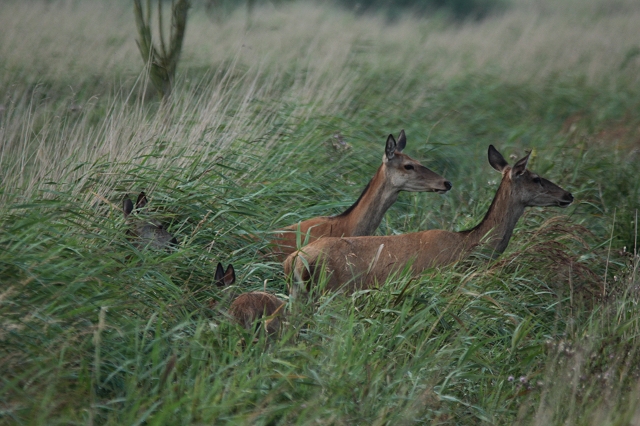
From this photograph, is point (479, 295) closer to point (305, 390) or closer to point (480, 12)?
point (305, 390)

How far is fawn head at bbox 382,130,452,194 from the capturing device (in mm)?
6488

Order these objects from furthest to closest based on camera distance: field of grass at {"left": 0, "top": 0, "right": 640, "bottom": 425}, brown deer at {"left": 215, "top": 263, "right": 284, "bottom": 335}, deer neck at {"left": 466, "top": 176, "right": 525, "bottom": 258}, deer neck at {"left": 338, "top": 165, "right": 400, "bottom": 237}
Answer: deer neck at {"left": 338, "top": 165, "right": 400, "bottom": 237}, deer neck at {"left": 466, "top": 176, "right": 525, "bottom": 258}, brown deer at {"left": 215, "top": 263, "right": 284, "bottom": 335}, field of grass at {"left": 0, "top": 0, "right": 640, "bottom": 425}

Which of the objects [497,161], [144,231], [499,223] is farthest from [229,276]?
[497,161]

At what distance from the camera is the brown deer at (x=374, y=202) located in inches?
230

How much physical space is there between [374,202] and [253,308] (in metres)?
2.21

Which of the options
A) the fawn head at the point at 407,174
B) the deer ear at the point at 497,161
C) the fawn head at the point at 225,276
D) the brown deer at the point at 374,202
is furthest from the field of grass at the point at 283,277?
the deer ear at the point at 497,161

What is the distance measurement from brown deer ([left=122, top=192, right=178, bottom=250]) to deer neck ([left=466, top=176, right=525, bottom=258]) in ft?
6.35

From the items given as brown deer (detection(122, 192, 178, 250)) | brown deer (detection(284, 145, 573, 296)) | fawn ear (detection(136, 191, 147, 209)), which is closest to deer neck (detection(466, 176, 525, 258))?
brown deer (detection(284, 145, 573, 296))

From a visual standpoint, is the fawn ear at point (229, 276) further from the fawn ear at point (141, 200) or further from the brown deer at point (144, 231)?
the fawn ear at point (141, 200)

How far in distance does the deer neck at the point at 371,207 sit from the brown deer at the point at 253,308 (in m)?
1.67

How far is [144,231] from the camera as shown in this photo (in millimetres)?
5055

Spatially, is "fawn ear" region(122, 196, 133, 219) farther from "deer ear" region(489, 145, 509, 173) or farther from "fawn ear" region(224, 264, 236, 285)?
"deer ear" region(489, 145, 509, 173)

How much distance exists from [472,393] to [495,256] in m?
1.61

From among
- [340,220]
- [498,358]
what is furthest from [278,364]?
[340,220]
